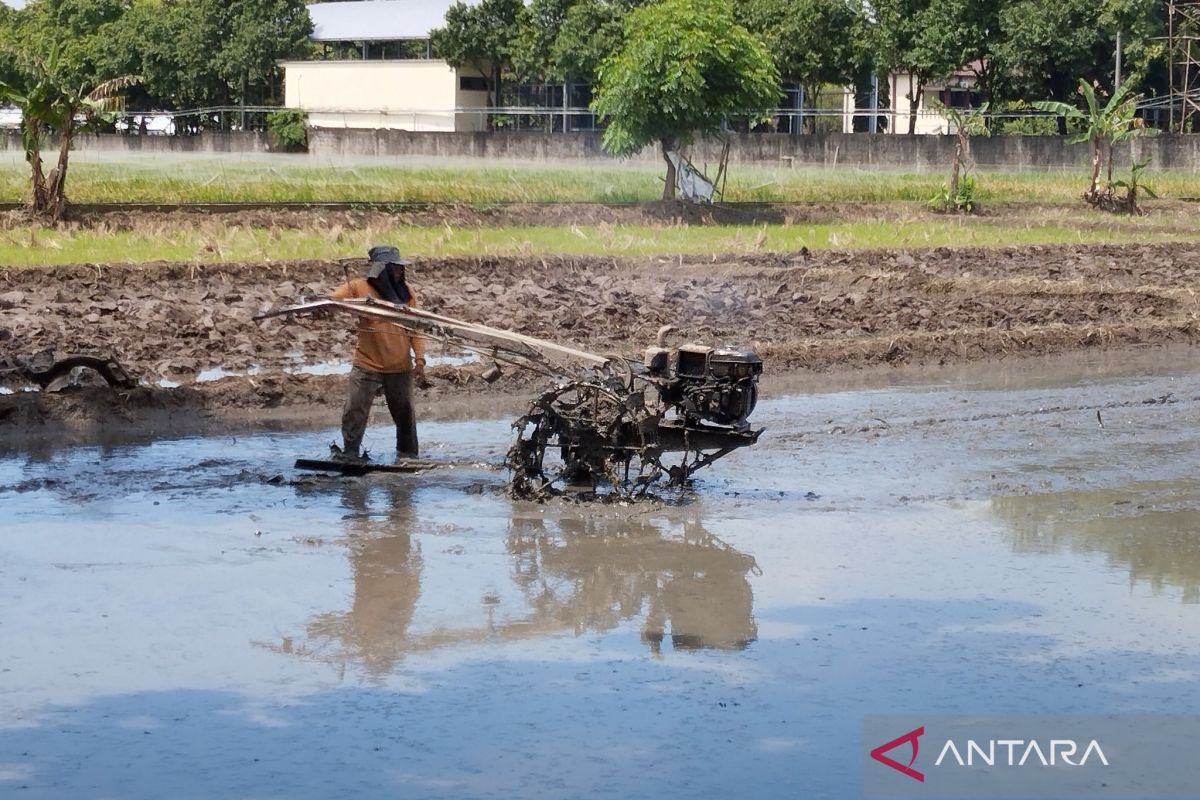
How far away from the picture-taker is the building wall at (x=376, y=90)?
2009 inches

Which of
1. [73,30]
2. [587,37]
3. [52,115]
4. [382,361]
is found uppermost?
[73,30]

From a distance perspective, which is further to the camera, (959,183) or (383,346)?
(959,183)

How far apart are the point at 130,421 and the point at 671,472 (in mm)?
4824

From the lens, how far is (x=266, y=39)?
5259 cm

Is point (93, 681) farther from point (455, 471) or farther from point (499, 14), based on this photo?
point (499, 14)

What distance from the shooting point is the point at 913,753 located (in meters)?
5.87

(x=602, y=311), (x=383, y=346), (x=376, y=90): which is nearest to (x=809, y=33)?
(x=376, y=90)

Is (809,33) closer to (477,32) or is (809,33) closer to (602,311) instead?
(477,32)

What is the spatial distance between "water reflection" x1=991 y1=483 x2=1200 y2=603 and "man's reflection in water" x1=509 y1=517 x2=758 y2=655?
192 cm

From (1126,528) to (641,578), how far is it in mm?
3262

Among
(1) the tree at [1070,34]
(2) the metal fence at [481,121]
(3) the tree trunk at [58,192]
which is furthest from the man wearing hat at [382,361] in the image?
(2) the metal fence at [481,121]

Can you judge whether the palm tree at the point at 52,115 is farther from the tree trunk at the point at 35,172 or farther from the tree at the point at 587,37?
the tree at the point at 587,37

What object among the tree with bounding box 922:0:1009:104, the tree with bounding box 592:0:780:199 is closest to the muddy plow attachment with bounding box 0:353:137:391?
the tree with bounding box 592:0:780:199

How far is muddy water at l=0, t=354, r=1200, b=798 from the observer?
226 inches
